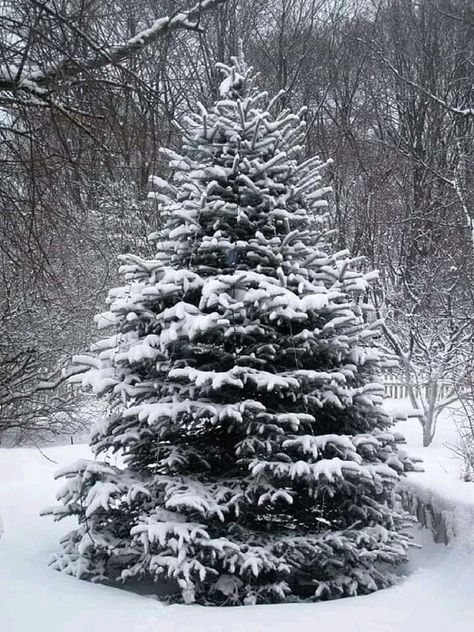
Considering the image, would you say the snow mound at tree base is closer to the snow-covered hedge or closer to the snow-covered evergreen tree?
the snow-covered hedge

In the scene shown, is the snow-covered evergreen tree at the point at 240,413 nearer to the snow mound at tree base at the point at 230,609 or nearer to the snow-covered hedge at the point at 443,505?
→ the snow mound at tree base at the point at 230,609

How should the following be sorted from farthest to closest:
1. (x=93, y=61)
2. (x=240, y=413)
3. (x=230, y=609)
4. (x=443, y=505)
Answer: (x=443, y=505) < (x=240, y=413) < (x=230, y=609) < (x=93, y=61)

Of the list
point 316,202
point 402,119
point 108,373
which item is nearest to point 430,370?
point 402,119

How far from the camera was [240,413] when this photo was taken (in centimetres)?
486

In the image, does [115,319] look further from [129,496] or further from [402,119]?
[402,119]

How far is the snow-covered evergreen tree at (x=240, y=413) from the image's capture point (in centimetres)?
484

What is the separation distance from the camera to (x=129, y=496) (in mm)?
4926

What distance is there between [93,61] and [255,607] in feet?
10.5

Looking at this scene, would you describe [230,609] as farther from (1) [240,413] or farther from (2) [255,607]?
(1) [240,413]

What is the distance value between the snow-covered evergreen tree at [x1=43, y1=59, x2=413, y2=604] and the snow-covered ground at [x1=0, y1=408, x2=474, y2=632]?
0.24 m

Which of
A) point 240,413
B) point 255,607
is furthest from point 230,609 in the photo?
point 240,413

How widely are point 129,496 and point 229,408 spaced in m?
0.90

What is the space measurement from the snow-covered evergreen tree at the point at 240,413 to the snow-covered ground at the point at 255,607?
24 centimetres

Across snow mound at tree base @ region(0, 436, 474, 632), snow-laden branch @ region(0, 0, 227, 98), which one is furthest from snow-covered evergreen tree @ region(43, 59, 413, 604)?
snow-laden branch @ region(0, 0, 227, 98)
